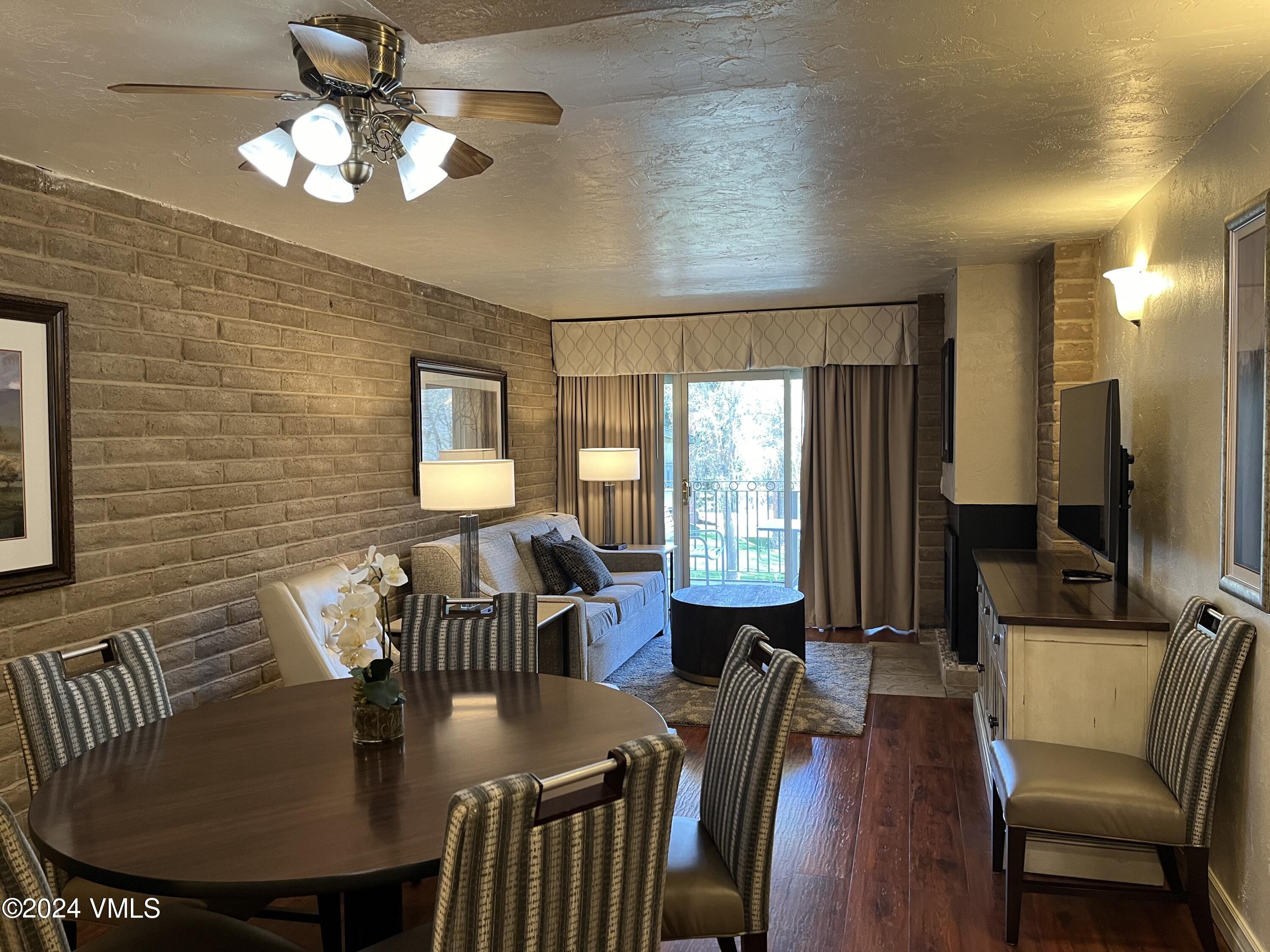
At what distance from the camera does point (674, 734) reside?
1.53 m

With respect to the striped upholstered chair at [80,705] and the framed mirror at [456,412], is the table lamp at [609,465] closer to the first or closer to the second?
the framed mirror at [456,412]

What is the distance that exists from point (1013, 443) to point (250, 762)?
429 cm

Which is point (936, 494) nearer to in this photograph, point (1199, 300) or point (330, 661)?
point (1199, 300)

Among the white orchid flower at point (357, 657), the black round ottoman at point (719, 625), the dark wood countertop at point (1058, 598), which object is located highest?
the white orchid flower at point (357, 657)

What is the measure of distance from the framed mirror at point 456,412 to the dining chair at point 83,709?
253 centimetres

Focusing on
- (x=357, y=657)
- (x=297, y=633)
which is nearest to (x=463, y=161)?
(x=357, y=657)

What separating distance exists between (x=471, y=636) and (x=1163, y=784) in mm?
2065

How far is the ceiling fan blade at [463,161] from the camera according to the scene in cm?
208

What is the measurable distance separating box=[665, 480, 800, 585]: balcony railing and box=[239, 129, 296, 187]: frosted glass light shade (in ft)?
18.1

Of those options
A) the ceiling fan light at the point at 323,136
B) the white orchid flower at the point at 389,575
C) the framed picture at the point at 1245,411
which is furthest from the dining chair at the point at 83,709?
the framed picture at the point at 1245,411

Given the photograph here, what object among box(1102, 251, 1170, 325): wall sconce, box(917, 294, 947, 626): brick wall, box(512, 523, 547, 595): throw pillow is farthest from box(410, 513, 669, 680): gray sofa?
box(1102, 251, 1170, 325): wall sconce

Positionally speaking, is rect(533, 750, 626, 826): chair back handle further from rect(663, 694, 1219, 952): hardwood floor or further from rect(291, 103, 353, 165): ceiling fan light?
rect(663, 694, 1219, 952): hardwood floor

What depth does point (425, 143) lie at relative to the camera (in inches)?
80.4

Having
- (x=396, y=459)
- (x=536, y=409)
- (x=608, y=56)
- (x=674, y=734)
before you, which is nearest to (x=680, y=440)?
(x=536, y=409)
